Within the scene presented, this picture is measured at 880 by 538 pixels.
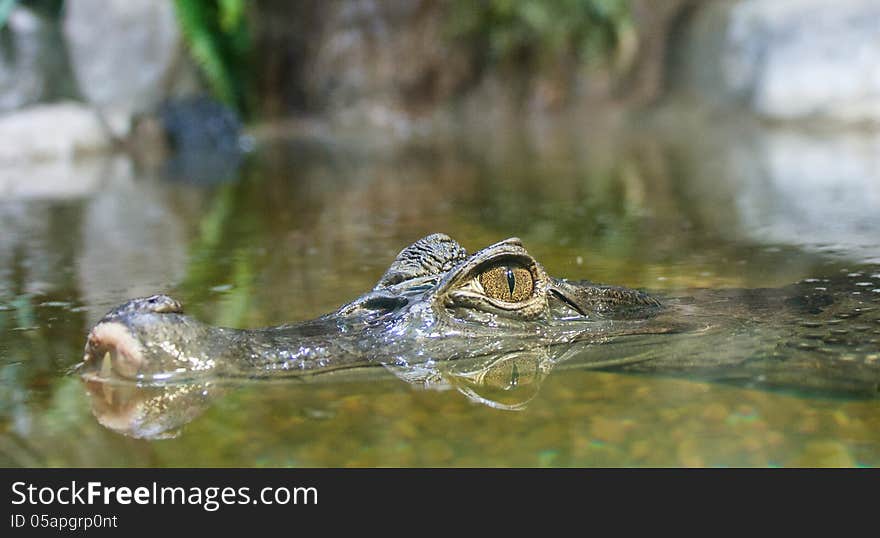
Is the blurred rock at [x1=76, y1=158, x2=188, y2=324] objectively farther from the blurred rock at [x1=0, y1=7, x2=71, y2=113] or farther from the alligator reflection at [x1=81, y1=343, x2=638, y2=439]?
the blurred rock at [x1=0, y1=7, x2=71, y2=113]

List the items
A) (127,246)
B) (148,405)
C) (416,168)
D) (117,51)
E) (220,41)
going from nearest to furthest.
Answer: (148,405) → (127,246) → (416,168) → (117,51) → (220,41)

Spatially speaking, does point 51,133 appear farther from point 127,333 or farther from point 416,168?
point 127,333

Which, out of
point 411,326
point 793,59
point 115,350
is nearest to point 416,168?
point 793,59

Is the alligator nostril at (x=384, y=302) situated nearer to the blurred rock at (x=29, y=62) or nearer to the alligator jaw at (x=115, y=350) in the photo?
the alligator jaw at (x=115, y=350)

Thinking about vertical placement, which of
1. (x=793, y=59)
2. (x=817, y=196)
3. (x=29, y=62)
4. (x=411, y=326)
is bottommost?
(x=411, y=326)

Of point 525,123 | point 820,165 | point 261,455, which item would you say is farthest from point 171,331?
point 525,123

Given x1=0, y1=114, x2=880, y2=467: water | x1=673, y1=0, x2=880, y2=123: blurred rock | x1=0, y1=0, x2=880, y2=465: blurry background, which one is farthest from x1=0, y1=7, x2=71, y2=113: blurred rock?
x1=673, y1=0, x2=880, y2=123: blurred rock
